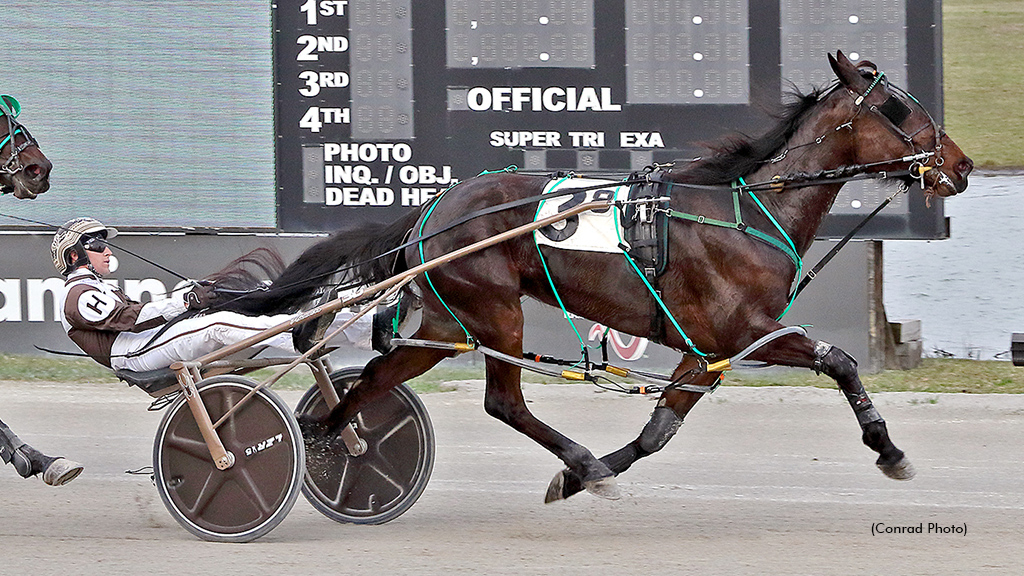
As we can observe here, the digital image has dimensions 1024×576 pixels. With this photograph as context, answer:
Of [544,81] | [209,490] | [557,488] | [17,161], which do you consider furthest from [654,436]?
[544,81]

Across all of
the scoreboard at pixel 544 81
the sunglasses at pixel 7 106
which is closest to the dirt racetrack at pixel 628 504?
the scoreboard at pixel 544 81

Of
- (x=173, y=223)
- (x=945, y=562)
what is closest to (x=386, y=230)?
(x=945, y=562)

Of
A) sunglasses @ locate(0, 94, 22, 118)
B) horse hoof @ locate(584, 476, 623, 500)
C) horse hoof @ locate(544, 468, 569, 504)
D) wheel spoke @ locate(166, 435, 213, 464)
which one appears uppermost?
sunglasses @ locate(0, 94, 22, 118)

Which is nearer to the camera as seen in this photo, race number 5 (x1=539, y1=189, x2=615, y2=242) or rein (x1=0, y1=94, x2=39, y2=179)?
race number 5 (x1=539, y1=189, x2=615, y2=242)

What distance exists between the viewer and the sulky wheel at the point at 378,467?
17.4ft

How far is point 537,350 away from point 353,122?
1.90m

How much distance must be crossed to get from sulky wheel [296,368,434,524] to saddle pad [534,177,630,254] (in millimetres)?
898

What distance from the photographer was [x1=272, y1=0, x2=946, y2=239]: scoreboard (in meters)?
8.12

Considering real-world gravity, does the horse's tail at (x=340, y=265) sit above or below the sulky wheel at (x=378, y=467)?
above

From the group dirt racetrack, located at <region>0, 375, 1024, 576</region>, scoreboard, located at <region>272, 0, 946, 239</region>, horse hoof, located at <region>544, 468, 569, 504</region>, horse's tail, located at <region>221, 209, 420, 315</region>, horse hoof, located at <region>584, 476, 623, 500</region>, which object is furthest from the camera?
scoreboard, located at <region>272, 0, 946, 239</region>

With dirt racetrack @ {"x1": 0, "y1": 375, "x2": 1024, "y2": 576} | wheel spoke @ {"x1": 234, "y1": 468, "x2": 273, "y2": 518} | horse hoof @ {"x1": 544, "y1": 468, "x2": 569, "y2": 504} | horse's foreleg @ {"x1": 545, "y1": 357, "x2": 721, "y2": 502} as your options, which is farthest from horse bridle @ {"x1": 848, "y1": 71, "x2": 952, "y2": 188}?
wheel spoke @ {"x1": 234, "y1": 468, "x2": 273, "y2": 518}

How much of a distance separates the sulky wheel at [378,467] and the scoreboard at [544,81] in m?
3.26

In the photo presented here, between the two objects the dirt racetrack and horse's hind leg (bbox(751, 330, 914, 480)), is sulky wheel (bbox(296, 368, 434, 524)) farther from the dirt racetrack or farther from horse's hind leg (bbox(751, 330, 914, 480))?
horse's hind leg (bbox(751, 330, 914, 480))

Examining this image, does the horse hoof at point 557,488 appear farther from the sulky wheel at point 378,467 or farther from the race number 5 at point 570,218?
the race number 5 at point 570,218
